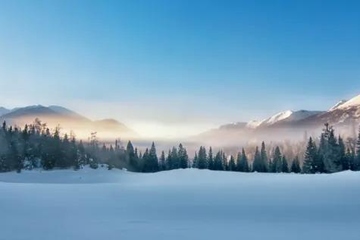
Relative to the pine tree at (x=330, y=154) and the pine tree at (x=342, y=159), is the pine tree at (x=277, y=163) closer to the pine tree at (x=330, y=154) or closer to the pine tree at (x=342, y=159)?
the pine tree at (x=342, y=159)

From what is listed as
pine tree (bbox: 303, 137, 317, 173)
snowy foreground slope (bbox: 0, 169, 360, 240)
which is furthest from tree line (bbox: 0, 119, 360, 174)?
snowy foreground slope (bbox: 0, 169, 360, 240)

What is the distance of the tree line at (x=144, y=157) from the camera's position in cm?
5922

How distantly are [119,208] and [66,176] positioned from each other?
5606 centimetres

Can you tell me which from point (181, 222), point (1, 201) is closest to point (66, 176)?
point (1, 201)

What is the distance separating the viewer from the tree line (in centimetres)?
5922

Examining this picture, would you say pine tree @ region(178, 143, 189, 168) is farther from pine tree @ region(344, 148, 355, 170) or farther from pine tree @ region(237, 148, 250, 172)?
pine tree @ region(344, 148, 355, 170)

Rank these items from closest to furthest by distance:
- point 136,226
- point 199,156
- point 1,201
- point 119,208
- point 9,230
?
point 9,230, point 136,226, point 119,208, point 1,201, point 199,156

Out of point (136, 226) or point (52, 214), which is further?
point (52, 214)

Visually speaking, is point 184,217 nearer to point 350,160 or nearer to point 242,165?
point 350,160

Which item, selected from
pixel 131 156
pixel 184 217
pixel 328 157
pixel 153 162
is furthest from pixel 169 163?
pixel 184 217

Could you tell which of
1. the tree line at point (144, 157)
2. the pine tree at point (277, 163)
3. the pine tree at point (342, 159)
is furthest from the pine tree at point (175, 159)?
the pine tree at point (342, 159)

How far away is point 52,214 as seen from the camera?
1089 centimetres

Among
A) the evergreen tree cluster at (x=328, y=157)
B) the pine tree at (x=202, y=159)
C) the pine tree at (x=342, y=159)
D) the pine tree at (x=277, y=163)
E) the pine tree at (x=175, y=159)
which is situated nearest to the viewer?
the evergreen tree cluster at (x=328, y=157)

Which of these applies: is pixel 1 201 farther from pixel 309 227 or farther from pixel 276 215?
pixel 309 227
